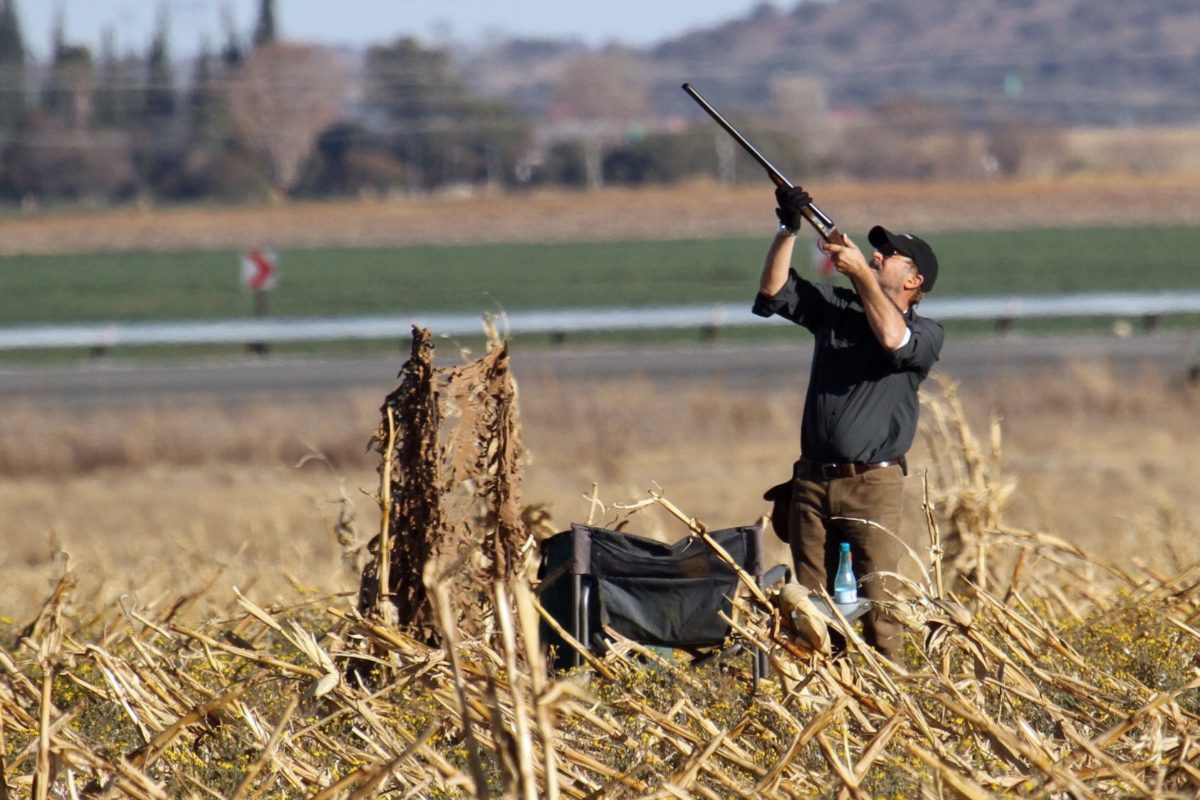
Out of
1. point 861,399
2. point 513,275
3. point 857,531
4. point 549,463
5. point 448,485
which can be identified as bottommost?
point 513,275

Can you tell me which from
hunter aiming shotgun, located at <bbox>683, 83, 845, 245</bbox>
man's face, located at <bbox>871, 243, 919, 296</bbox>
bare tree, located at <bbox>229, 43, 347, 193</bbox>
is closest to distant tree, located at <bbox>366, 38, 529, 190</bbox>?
bare tree, located at <bbox>229, 43, 347, 193</bbox>

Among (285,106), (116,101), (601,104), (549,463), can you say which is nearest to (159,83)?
(116,101)

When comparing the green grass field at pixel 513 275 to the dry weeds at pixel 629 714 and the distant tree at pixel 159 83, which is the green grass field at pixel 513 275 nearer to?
the distant tree at pixel 159 83

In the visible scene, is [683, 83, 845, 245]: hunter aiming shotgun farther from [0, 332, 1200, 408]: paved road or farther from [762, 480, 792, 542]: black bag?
[0, 332, 1200, 408]: paved road

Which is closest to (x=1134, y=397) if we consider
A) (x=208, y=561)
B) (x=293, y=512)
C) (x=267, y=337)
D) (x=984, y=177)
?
(x=293, y=512)

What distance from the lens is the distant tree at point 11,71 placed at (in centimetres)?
6475

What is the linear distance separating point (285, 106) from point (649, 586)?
22519mm

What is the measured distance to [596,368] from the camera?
78.4 feet

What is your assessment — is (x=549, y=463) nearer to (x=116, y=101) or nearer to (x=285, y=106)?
(x=285, y=106)

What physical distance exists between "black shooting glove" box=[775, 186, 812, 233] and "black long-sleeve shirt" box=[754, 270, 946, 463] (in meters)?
0.23

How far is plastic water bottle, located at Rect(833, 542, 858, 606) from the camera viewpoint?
540cm

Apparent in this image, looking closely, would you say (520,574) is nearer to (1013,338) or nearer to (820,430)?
(820,430)

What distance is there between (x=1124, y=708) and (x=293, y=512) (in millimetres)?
9576

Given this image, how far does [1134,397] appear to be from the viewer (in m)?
18.2
